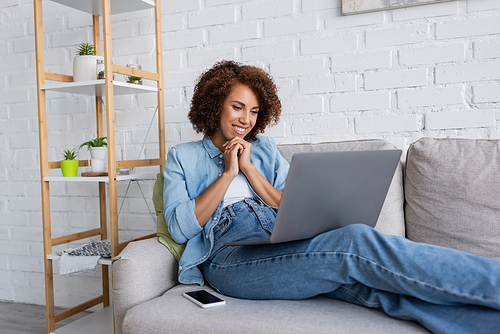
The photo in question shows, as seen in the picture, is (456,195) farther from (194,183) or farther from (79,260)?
(79,260)

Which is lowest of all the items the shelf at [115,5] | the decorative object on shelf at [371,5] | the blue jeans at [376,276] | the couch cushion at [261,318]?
the couch cushion at [261,318]

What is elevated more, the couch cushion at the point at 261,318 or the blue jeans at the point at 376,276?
the blue jeans at the point at 376,276

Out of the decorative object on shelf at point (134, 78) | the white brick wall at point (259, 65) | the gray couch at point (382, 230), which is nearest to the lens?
the gray couch at point (382, 230)

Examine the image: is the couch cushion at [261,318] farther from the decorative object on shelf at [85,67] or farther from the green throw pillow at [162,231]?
the decorative object on shelf at [85,67]

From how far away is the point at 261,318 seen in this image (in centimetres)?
108

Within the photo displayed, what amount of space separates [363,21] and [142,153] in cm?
130

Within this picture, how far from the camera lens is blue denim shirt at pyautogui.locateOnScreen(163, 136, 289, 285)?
1.43 metres

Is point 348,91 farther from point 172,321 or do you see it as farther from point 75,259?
point 75,259

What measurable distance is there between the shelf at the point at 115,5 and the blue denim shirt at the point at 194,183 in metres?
0.83

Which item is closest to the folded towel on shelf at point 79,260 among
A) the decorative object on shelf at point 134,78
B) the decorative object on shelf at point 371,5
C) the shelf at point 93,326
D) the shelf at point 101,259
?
the shelf at point 101,259

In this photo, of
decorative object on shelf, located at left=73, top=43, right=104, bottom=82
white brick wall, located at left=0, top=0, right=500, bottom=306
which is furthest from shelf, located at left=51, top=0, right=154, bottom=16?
decorative object on shelf, located at left=73, top=43, right=104, bottom=82

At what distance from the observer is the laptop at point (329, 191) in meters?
1.04

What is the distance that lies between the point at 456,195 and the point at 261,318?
833mm

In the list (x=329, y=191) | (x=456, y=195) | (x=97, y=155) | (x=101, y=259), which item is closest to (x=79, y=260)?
(x=101, y=259)
